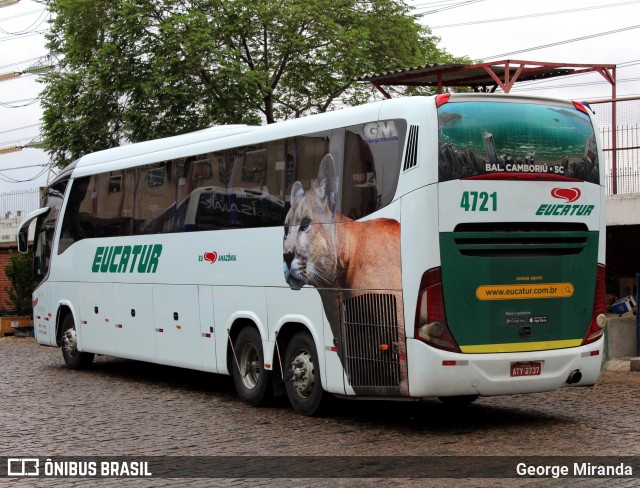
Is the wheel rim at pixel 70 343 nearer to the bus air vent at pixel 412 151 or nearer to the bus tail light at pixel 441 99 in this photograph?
the bus air vent at pixel 412 151

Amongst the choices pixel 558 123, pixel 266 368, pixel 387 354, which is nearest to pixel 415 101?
pixel 558 123

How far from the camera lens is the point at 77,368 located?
20.3m

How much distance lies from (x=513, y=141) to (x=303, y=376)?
378 cm

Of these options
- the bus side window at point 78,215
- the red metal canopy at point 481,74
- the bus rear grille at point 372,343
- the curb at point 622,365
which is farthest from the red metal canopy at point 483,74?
the bus rear grille at point 372,343

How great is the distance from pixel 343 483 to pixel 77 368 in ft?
39.8

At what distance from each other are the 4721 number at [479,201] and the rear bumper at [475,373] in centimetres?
149

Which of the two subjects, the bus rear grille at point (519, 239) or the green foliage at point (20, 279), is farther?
the green foliage at point (20, 279)

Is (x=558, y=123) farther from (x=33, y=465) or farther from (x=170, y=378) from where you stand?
(x=170, y=378)

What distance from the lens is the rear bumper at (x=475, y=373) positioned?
11289 mm

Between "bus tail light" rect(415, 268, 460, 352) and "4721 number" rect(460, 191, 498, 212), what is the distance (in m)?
0.75

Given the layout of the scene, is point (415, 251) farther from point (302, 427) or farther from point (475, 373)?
point (302, 427)

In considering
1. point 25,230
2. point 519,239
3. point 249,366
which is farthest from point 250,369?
point 25,230

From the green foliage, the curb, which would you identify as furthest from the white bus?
the green foliage

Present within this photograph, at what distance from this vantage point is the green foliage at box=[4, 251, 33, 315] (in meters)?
32.2
